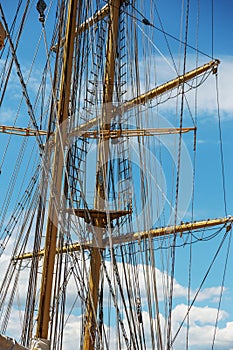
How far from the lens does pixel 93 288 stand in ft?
45.0

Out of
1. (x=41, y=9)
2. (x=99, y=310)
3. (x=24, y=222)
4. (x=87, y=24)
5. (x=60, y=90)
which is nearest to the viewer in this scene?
(x=41, y=9)

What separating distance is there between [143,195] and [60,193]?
5.34 ft

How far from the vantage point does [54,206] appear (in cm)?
780

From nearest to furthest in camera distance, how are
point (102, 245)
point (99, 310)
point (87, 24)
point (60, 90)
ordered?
point (60, 90) < point (87, 24) < point (99, 310) < point (102, 245)

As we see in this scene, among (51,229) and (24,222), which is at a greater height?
(24,222)

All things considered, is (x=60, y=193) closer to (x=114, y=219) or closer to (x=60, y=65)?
(x=60, y=65)

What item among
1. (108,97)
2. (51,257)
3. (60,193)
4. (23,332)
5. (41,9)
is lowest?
(23,332)

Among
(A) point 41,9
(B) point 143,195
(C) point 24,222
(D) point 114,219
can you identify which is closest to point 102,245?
(D) point 114,219

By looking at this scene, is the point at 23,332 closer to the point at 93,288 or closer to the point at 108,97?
the point at 93,288

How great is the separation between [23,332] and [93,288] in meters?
5.68

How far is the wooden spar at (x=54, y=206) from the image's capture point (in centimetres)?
767

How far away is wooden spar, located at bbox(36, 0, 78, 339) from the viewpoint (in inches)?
302

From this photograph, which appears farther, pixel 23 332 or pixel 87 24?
pixel 87 24

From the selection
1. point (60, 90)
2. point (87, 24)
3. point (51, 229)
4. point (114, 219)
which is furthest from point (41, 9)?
point (114, 219)
